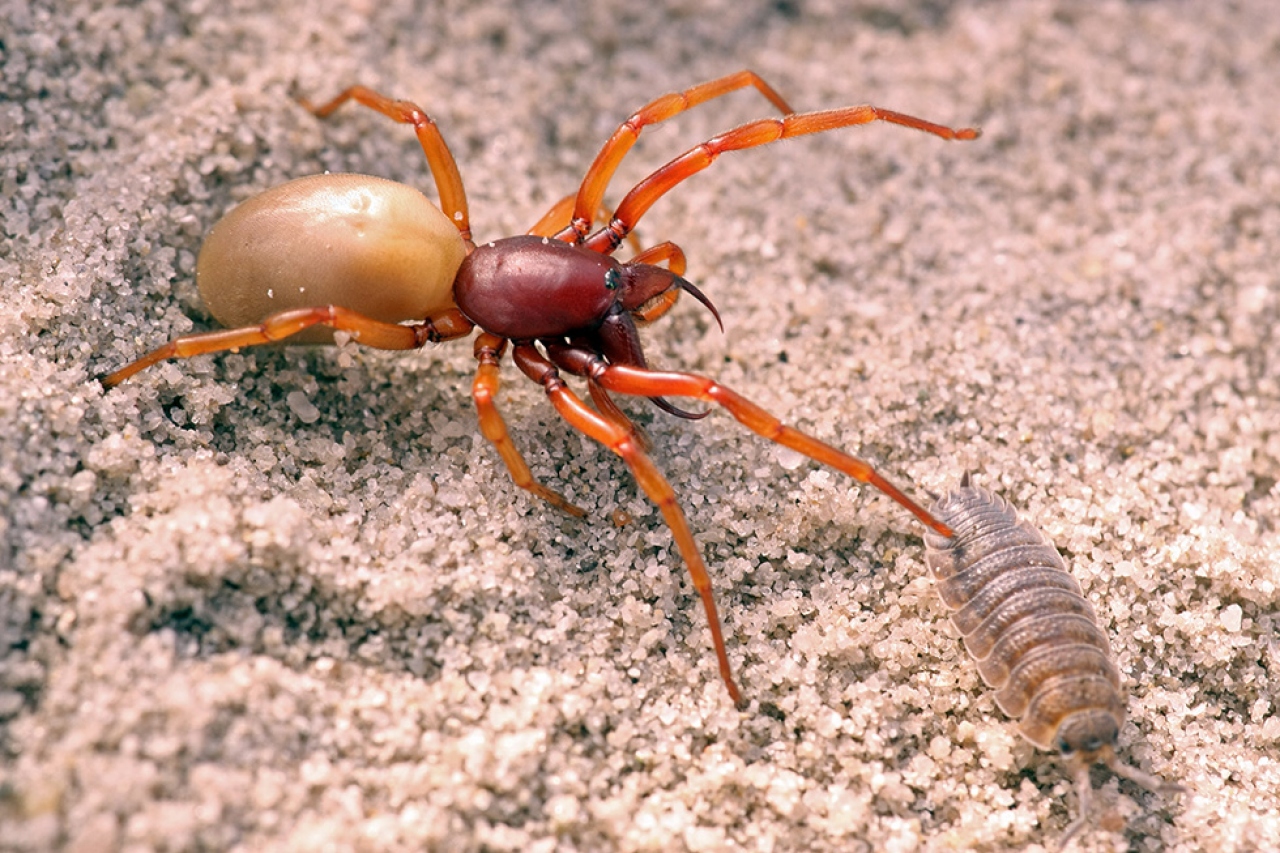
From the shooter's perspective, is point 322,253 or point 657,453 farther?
point 657,453

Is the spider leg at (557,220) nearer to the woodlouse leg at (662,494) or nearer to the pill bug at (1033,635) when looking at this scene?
the woodlouse leg at (662,494)

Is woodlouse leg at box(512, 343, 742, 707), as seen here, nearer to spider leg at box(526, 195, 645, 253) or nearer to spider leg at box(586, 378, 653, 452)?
spider leg at box(586, 378, 653, 452)

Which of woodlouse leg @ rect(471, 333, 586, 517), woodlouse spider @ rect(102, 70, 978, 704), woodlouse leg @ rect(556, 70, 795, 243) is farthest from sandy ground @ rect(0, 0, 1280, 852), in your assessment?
woodlouse leg @ rect(556, 70, 795, 243)

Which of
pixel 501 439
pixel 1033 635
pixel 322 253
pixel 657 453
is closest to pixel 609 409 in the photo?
pixel 657 453

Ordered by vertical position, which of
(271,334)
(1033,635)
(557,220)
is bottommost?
(1033,635)

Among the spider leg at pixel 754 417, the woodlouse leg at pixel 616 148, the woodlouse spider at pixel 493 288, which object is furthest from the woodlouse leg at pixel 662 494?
the woodlouse leg at pixel 616 148

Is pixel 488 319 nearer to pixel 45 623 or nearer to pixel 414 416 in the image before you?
→ pixel 414 416

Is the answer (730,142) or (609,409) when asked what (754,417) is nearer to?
(609,409)

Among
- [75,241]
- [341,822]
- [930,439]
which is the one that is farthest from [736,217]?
[341,822]
